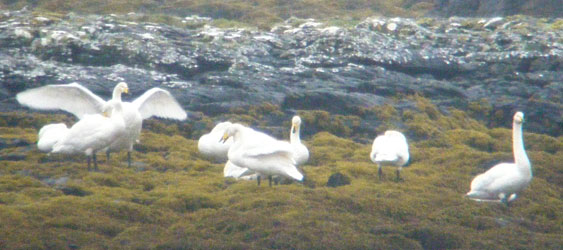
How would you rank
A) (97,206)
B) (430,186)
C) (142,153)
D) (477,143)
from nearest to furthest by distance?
(97,206) → (430,186) → (142,153) → (477,143)

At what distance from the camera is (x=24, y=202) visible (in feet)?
46.0

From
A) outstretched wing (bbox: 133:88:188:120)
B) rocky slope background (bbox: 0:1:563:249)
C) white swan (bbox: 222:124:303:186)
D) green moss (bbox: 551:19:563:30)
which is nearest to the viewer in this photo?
rocky slope background (bbox: 0:1:563:249)

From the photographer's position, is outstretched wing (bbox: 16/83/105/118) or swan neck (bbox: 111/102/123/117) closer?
swan neck (bbox: 111/102/123/117)

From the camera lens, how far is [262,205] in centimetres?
1404

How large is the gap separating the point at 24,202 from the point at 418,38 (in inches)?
802

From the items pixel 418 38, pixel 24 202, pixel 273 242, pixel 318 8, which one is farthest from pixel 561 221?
pixel 318 8

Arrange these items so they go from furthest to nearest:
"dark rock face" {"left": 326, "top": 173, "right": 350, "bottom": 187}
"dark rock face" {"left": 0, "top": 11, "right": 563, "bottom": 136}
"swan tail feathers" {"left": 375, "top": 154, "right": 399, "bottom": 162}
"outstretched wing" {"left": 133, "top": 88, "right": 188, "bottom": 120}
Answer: "dark rock face" {"left": 0, "top": 11, "right": 563, "bottom": 136} → "outstretched wing" {"left": 133, "top": 88, "right": 188, "bottom": 120} → "swan tail feathers" {"left": 375, "top": 154, "right": 399, "bottom": 162} → "dark rock face" {"left": 326, "top": 173, "right": 350, "bottom": 187}

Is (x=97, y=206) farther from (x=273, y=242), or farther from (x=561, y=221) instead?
(x=561, y=221)

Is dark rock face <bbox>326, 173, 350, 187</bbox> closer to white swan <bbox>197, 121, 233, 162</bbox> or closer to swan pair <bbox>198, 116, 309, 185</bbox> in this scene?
swan pair <bbox>198, 116, 309, 185</bbox>

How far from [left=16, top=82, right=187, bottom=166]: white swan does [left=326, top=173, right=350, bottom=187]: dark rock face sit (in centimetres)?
425

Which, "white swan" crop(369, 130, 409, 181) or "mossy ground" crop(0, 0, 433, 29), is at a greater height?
"mossy ground" crop(0, 0, 433, 29)

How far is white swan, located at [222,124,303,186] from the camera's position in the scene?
15133 millimetres

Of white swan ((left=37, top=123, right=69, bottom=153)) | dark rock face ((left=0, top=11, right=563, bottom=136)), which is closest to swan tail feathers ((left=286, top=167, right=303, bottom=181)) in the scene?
white swan ((left=37, top=123, right=69, bottom=153))

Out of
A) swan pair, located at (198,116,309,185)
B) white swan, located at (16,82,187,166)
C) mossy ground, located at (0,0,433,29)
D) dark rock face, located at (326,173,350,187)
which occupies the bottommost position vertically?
dark rock face, located at (326,173,350,187)
